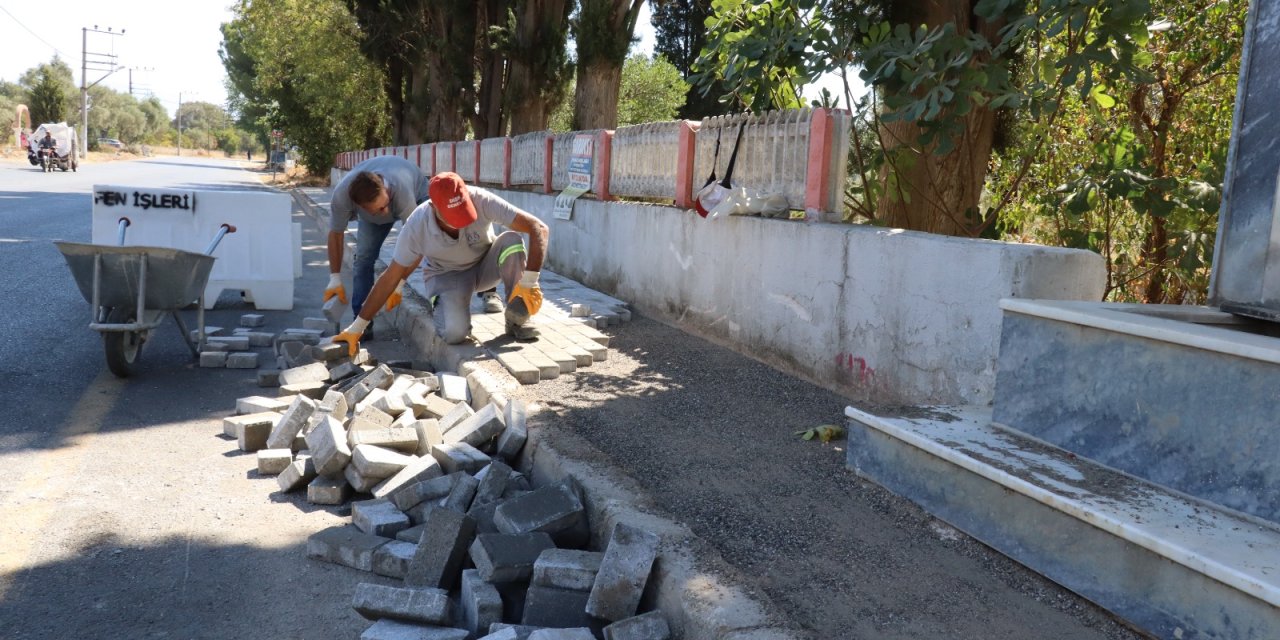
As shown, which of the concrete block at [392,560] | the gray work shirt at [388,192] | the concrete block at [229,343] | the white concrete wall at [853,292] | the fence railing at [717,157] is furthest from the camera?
the concrete block at [229,343]

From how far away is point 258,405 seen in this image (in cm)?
530

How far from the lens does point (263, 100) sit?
58312 mm

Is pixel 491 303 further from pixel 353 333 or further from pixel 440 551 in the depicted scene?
pixel 440 551

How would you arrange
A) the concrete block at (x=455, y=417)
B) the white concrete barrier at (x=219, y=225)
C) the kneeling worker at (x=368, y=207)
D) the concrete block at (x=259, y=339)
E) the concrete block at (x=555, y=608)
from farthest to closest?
the white concrete barrier at (x=219, y=225) → the concrete block at (x=259, y=339) → the kneeling worker at (x=368, y=207) → the concrete block at (x=455, y=417) → the concrete block at (x=555, y=608)

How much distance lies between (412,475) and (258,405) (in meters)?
1.61

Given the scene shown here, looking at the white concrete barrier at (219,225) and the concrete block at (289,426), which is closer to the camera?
the concrete block at (289,426)

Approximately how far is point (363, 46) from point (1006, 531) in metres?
30.4

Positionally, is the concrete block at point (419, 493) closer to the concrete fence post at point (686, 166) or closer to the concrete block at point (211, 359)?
the concrete block at point (211, 359)

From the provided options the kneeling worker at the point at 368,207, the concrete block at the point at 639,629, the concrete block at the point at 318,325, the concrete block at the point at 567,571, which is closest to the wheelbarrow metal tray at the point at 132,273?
the kneeling worker at the point at 368,207

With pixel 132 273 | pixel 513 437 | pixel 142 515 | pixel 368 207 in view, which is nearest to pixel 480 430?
pixel 513 437

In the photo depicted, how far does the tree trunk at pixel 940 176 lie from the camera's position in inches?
264

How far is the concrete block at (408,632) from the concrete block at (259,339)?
4.75 meters

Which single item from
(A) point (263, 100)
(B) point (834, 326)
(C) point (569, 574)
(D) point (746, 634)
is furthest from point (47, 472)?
(A) point (263, 100)

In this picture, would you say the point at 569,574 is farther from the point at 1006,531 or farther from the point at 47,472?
the point at 47,472
